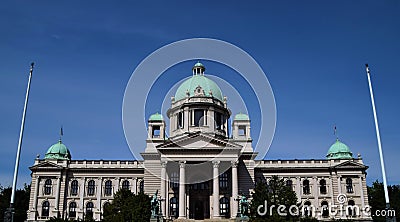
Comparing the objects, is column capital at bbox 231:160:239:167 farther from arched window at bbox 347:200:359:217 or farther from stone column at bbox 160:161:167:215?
arched window at bbox 347:200:359:217

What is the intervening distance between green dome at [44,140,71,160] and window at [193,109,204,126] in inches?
1064

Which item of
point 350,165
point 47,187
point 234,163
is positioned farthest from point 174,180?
point 350,165

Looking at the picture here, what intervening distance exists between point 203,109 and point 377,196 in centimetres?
4087

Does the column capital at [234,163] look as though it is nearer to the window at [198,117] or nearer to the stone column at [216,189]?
the stone column at [216,189]

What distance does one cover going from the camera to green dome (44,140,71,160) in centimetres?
8056

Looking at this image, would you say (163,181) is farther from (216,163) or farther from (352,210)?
(352,210)

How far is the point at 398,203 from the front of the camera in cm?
7344

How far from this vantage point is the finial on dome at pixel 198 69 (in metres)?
85.9

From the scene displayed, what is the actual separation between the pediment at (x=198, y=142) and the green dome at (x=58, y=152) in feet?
82.1

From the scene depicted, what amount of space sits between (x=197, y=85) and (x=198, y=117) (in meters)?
7.01

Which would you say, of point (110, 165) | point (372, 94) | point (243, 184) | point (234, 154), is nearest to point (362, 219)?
point (243, 184)

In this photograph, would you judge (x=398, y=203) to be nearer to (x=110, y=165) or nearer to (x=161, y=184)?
(x=161, y=184)

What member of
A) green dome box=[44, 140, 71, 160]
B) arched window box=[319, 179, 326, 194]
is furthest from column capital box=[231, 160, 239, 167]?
green dome box=[44, 140, 71, 160]

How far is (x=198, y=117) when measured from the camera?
7812 centimetres
